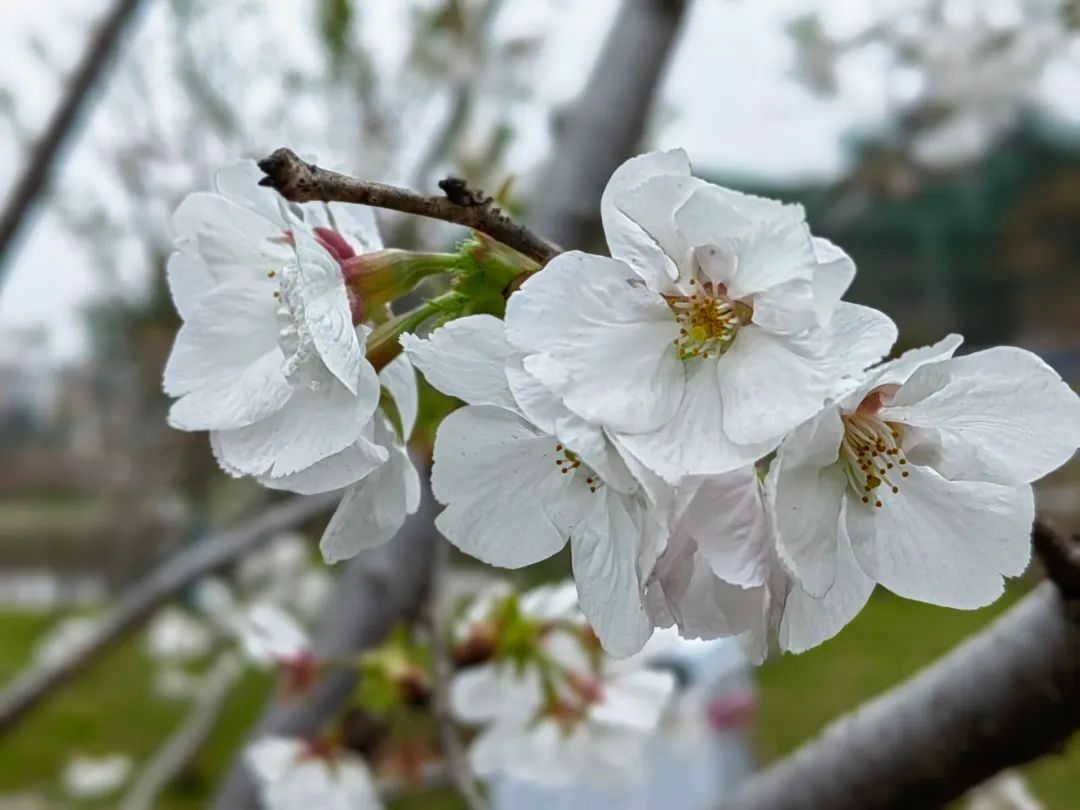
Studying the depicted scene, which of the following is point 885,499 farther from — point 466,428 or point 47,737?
point 47,737

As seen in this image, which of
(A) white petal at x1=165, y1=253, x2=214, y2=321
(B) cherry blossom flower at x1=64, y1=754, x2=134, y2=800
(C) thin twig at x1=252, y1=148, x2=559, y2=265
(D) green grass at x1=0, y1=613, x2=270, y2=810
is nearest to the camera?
(C) thin twig at x1=252, y1=148, x2=559, y2=265

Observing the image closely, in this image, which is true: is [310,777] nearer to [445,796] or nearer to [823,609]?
[823,609]

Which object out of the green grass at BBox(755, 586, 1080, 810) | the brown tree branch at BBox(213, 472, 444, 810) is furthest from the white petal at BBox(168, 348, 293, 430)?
the green grass at BBox(755, 586, 1080, 810)

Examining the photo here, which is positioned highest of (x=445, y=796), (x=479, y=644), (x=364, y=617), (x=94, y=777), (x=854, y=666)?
(x=479, y=644)

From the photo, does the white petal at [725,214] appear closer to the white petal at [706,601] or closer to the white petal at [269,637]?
the white petal at [706,601]

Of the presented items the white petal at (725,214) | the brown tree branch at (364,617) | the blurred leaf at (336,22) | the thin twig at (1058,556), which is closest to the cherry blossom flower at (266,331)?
the white petal at (725,214)

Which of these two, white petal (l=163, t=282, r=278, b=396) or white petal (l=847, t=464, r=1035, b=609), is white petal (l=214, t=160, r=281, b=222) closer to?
white petal (l=163, t=282, r=278, b=396)

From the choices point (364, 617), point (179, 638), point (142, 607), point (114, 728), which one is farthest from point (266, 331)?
point (114, 728)
